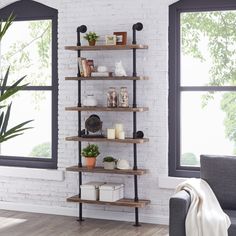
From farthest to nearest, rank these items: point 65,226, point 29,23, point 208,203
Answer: point 29,23 < point 65,226 < point 208,203

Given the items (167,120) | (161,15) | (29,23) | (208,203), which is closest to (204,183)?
(208,203)

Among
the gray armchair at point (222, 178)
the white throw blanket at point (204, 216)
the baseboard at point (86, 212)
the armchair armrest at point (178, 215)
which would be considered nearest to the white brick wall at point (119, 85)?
the baseboard at point (86, 212)

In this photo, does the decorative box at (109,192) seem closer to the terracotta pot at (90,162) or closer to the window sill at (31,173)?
the terracotta pot at (90,162)

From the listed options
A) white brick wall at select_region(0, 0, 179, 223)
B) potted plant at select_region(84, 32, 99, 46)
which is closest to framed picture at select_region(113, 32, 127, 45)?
white brick wall at select_region(0, 0, 179, 223)

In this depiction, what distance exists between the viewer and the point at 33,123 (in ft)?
22.9

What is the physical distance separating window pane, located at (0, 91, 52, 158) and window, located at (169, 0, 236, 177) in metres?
1.62

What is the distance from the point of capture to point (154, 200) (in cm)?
621

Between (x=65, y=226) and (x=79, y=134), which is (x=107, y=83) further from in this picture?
(x=65, y=226)

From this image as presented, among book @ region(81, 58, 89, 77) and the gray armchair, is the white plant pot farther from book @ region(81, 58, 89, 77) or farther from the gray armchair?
the gray armchair

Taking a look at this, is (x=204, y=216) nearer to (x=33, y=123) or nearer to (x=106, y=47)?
(x=106, y=47)

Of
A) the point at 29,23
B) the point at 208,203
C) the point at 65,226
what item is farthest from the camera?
the point at 29,23

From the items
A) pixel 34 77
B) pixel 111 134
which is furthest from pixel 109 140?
pixel 34 77

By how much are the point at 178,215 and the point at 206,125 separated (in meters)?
1.89

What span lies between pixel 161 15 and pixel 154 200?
2.05 metres
